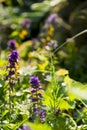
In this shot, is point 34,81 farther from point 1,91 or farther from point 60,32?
point 60,32

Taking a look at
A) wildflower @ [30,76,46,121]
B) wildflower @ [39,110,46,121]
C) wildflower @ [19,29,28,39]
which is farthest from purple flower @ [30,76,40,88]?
wildflower @ [19,29,28,39]

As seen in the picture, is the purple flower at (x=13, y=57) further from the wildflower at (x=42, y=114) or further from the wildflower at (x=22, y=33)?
the wildflower at (x=22, y=33)

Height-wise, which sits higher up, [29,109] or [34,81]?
[34,81]

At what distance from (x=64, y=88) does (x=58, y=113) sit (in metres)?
0.13

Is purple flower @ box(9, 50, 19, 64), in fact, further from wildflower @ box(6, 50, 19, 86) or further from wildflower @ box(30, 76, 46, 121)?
wildflower @ box(30, 76, 46, 121)

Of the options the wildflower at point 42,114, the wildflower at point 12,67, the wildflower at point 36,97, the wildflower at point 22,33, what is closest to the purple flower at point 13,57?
the wildflower at point 12,67

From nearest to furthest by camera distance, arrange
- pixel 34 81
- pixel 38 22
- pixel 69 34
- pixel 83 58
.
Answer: pixel 34 81
pixel 83 58
pixel 69 34
pixel 38 22

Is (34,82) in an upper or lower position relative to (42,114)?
upper

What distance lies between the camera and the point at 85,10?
545 cm

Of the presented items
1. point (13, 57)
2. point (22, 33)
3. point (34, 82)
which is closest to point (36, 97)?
point (34, 82)

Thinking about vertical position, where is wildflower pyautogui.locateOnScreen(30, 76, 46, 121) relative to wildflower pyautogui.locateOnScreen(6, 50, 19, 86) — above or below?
below

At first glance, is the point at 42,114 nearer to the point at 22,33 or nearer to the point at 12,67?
the point at 12,67

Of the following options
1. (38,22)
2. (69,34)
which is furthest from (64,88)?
(38,22)

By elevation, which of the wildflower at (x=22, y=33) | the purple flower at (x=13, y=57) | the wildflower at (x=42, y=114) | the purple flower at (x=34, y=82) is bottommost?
the wildflower at (x=22, y=33)
